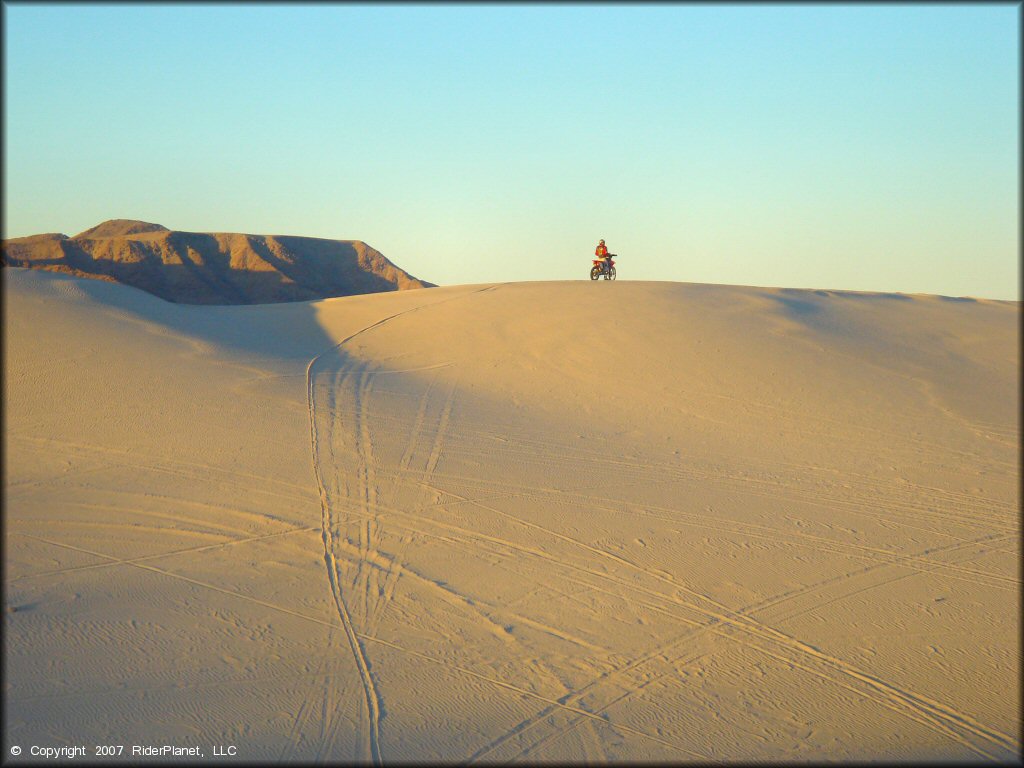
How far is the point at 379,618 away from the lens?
681 centimetres

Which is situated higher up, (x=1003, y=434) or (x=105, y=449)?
(x=1003, y=434)

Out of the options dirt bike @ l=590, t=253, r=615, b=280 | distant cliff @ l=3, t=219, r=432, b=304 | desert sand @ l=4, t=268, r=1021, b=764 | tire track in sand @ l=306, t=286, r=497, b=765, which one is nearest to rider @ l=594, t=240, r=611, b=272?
dirt bike @ l=590, t=253, r=615, b=280

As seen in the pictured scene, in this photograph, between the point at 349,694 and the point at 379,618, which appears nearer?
the point at 349,694

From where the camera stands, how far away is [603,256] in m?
25.1

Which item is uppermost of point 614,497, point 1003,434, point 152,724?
point 1003,434

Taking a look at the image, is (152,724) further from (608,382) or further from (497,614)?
(608,382)

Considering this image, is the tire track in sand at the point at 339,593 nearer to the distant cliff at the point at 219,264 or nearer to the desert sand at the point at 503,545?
the desert sand at the point at 503,545

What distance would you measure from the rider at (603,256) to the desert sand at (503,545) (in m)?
8.71

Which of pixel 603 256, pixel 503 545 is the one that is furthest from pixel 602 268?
pixel 503 545

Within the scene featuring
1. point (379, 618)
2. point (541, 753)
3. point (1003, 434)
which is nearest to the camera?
point (541, 753)

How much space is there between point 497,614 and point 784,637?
244 cm

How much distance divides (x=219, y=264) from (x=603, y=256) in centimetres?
3564

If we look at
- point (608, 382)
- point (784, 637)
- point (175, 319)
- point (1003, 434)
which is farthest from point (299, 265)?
point (784, 637)

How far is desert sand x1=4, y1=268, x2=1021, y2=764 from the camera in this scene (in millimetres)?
5570
